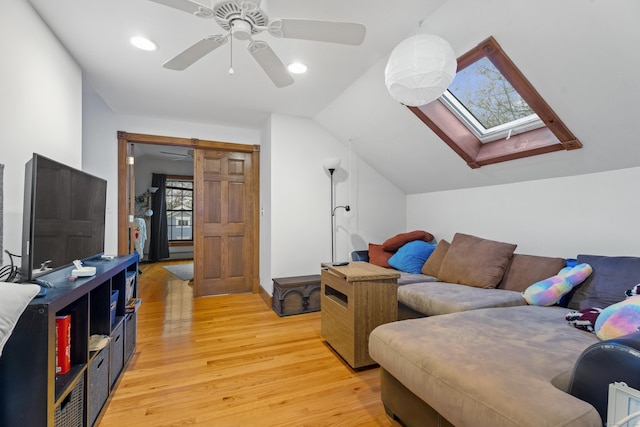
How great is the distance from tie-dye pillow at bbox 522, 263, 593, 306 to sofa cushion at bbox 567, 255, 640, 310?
5cm

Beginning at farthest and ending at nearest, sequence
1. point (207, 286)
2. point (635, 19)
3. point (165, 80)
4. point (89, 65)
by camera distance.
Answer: point (207, 286), point (165, 80), point (89, 65), point (635, 19)

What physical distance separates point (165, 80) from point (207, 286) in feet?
8.53

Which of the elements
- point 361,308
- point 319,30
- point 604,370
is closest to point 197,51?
point 319,30

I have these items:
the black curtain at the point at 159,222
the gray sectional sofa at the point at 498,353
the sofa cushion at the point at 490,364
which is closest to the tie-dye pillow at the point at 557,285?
the gray sectional sofa at the point at 498,353

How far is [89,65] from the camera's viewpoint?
8.04 feet

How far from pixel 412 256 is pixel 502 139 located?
4.69 feet

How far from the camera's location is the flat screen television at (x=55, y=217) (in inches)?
50.3

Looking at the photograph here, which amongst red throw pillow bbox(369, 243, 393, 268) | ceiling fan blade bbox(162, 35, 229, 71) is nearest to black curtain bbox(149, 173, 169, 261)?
red throw pillow bbox(369, 243, 393, 268)

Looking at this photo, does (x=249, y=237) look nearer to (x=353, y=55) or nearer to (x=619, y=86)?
(x=353, y=55)

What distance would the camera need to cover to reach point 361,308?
2.04 m

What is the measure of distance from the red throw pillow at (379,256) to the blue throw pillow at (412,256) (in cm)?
7

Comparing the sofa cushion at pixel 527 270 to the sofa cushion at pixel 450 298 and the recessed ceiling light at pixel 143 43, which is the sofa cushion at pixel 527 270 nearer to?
the sofa cushion at pixel 450 298

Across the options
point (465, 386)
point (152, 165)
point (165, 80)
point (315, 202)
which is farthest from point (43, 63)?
point (152, 165)

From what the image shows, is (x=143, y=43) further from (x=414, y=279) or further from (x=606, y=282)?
(x=606, y=282)
